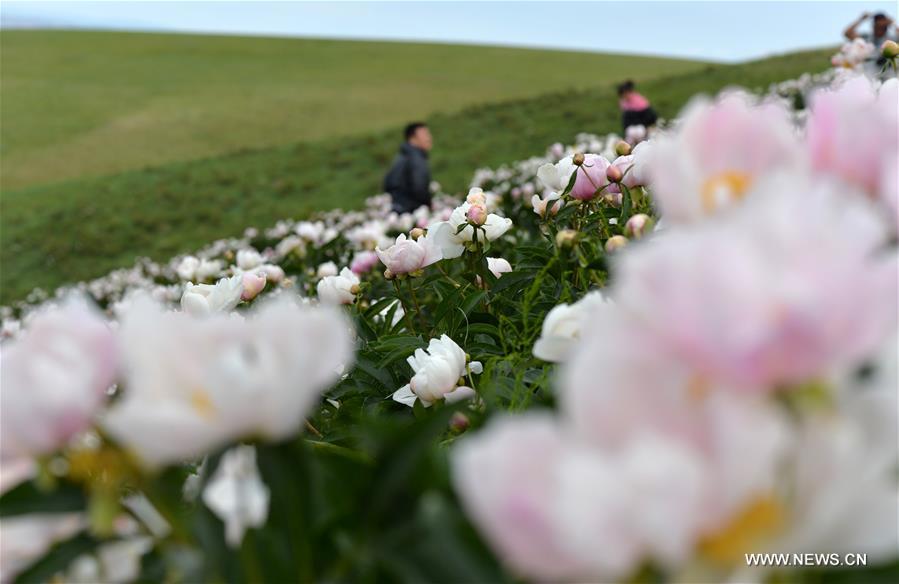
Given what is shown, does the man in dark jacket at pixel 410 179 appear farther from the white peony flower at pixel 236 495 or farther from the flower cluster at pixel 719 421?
the flower cluster at pixel 719 421

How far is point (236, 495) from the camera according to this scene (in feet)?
2.03

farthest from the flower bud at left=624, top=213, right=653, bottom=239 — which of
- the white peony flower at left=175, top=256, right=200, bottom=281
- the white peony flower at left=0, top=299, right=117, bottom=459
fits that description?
the white peony flower at left=175, top=256, right=200, bottom=281

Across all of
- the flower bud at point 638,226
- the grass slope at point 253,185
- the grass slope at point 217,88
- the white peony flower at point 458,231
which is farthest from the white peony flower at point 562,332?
the grass slope at point 217,88

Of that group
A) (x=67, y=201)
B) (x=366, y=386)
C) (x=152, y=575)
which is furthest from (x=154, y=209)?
(x=152, y=575)

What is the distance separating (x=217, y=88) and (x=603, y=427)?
32.2 meters

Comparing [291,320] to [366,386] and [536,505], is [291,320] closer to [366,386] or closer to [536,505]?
[536,505]

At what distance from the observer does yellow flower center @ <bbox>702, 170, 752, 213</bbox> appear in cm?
54

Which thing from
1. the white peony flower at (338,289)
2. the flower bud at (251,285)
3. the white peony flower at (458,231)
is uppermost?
the white peony flower at (458,231)

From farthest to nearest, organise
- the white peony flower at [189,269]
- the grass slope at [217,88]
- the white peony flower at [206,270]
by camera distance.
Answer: the grass slope at [217,88]
the white peony flower at [189,269]
the white peony flower at [206,270]

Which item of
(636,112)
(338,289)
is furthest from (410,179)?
(338,289)

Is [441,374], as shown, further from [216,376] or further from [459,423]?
[216,376]

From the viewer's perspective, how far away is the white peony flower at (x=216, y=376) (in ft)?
1.63

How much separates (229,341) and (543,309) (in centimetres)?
111

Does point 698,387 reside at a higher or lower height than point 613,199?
higher
